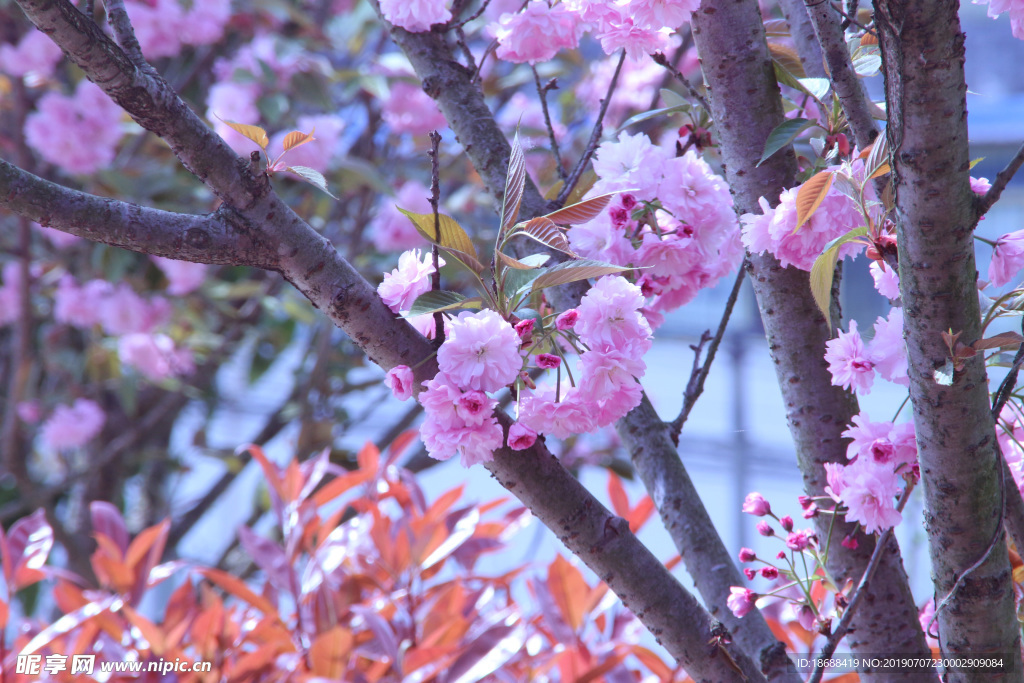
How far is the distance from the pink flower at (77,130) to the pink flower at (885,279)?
149cm

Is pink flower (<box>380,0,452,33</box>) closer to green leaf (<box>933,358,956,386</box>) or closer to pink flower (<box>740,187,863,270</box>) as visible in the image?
pink flower (<box>740,187,863,270</box>)

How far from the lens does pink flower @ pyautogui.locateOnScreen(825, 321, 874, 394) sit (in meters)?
0.45

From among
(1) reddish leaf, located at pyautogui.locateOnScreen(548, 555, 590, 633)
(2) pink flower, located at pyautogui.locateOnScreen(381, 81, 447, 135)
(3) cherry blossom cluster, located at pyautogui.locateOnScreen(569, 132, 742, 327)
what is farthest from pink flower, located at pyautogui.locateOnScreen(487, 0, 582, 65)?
(2) pink flower, located at pyautogui.locateOnScreen(381, 81, 447, 135)

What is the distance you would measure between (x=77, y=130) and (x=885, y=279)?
154 cm

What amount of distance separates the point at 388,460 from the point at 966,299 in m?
0.87

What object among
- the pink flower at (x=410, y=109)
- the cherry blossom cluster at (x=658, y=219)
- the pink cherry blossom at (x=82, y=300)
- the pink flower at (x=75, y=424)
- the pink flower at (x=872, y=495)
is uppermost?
the pink flower at (x=410, y=109)

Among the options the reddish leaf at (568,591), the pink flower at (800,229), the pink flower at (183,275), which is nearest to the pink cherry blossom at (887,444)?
the pink flower at (800,229)

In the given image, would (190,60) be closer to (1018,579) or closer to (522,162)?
(522,162)

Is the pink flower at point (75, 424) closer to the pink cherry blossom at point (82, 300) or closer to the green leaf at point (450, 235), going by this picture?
the pink cherry blossom at point (82, 300)

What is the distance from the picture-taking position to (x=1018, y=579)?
1.76 ft

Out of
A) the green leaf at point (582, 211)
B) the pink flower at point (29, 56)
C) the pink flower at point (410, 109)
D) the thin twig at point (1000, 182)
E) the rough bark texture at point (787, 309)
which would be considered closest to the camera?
the thin twig at point (1000, 182)

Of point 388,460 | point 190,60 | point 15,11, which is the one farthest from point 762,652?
point 190,60

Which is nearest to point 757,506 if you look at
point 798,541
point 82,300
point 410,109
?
point 798,541

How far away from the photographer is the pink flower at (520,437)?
41 centimetres
